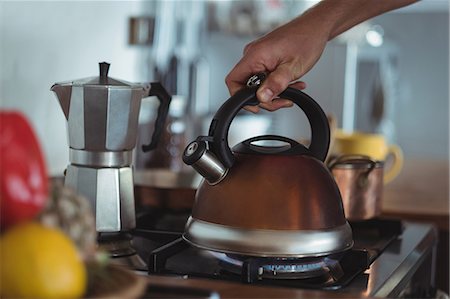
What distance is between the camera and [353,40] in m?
3.89

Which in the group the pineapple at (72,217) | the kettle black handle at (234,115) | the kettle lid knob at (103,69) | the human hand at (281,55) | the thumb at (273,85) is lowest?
the pineapple at (72,217)

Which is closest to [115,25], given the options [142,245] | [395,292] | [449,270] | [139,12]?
[139,12]

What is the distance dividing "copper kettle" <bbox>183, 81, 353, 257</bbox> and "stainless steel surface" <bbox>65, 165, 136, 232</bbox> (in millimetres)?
116

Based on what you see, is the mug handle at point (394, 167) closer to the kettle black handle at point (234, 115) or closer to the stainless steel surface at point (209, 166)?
the kettle black handle at point (234, 115)

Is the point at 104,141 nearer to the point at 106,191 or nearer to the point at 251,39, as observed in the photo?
the point at 106,191

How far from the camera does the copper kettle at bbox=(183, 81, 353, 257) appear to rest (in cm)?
94

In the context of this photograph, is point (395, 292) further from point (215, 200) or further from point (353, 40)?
point (353, 40)

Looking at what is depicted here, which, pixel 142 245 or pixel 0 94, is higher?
pixel 0 94

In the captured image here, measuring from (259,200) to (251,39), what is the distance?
9.41ft

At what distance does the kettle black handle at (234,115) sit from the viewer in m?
0.97

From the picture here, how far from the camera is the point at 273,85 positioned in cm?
103

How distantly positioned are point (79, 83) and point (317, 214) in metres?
0.33

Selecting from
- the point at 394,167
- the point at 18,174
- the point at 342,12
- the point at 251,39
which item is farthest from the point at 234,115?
the point at 251,39

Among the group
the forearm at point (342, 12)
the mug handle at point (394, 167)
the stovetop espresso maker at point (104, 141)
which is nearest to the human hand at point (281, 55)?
the forearm at point (342, 12)
